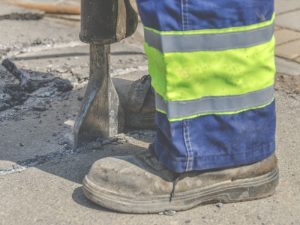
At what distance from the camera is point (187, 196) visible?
2180 millimetres

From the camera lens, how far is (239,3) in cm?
202

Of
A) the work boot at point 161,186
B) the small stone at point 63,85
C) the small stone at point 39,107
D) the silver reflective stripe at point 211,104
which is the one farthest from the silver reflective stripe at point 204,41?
the small stone at point 63,85

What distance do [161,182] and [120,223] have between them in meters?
0.18

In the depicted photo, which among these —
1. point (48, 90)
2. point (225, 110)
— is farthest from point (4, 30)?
point (225, 110)

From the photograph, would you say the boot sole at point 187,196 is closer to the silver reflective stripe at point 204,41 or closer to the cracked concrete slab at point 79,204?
the cracked concrete slab at point 79,204

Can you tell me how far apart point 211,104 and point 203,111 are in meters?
0.03

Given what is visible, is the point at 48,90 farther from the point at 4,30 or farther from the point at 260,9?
the point at 260,9

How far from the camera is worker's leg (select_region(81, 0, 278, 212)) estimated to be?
2.02m

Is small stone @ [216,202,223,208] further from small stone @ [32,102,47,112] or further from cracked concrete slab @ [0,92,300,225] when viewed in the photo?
small stone @ [32,102,47,112]

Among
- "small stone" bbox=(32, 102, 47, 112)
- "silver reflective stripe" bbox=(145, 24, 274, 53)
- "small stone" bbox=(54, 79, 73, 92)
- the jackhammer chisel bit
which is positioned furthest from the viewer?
"small stone" bbox=(54, 79, 73, 92)

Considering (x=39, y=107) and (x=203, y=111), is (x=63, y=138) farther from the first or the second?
(x=203, y=111)

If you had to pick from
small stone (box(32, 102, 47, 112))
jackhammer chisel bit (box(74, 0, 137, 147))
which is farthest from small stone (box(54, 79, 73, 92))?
jackhammer chisel bit (box(74, 0, 137, 147))

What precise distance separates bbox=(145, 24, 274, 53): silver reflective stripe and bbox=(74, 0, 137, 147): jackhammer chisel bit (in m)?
0.41

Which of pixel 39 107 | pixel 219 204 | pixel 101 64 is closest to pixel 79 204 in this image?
pixel 219 204
